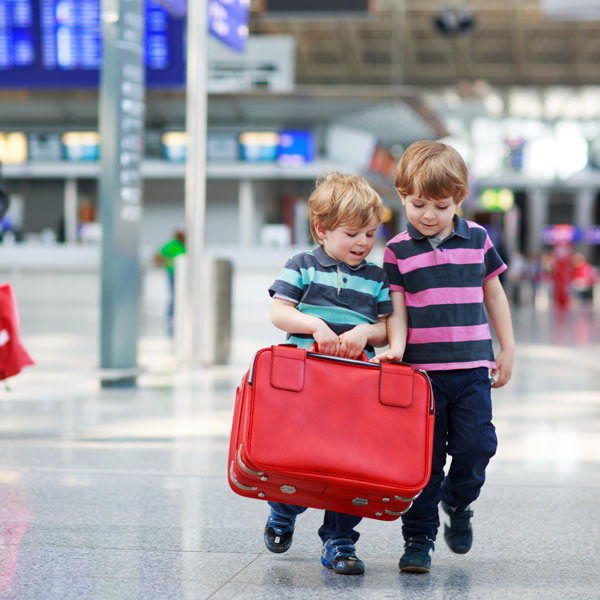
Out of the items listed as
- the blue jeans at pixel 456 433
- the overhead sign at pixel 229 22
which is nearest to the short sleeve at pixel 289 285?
the blue jeans at pixel 456 433

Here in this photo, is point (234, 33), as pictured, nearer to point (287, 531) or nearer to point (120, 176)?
point (120, 176)

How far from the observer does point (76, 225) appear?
24.0m

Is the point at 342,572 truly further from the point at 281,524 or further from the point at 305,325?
the point at 305,325

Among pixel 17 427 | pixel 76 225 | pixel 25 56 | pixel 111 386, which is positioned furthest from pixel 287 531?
pixel 76 225

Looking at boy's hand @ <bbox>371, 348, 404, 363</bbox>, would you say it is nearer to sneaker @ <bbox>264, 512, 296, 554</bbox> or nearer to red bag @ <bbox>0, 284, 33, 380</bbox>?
sneaker @ <bbox>264, 512, 296, 554</bbox>

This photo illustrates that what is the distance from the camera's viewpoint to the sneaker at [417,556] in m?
3.31

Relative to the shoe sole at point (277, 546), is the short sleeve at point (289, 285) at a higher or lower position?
higher

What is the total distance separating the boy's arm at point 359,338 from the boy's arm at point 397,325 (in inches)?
1.5

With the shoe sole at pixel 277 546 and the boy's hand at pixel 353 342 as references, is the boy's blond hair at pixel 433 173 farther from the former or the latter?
the shoe sole at pixel 277 546

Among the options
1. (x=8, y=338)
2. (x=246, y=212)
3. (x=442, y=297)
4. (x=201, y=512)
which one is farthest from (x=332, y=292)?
(x=246, y=212)

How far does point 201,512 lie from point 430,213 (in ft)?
5.36

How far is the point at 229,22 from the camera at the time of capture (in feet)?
35.4

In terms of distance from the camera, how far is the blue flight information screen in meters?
16.6

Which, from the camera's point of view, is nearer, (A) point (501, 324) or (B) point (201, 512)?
(A) point (501, 324)
